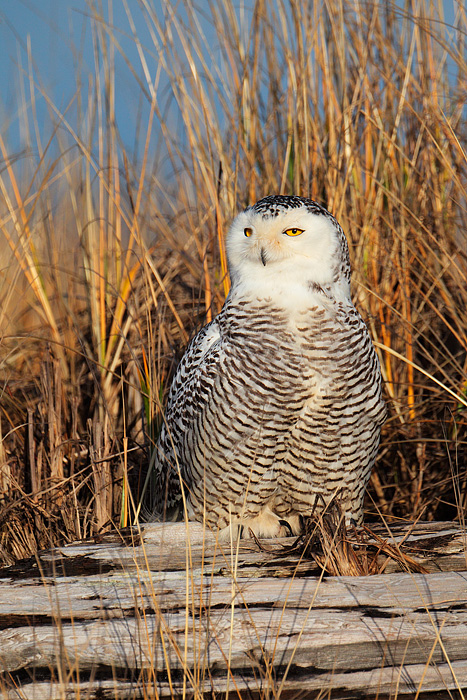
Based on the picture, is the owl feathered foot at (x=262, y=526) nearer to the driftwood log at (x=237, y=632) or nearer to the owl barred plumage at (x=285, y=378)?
the owl barred plumage at (x=285, y=378)

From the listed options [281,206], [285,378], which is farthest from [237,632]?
[281,206]

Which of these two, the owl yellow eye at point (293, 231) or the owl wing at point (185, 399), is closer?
the owl yellow eye at point (293, 231)

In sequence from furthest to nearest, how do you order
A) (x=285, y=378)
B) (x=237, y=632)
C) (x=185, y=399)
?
(x=185, y=399) < (x=285, y=378) < (x=237, y=632)

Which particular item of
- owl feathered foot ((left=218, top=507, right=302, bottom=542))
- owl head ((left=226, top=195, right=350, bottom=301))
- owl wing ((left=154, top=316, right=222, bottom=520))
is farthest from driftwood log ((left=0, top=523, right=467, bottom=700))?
owl head ((left=226, top=195, right=350, bottom=301))

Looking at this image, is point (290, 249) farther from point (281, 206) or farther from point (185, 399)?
point (185, 399)

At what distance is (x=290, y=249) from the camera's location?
2.61m

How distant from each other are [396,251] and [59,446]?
2.04 metres

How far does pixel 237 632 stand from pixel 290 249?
52.6 inches

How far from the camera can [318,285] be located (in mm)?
2637

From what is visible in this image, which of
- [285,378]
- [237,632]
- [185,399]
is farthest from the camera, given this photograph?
[185,399]

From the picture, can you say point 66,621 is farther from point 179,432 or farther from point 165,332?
point 165,332

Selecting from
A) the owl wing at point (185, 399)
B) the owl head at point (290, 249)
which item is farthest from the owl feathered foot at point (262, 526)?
the owl head at point (290, 249)

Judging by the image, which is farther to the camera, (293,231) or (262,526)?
(262,526)

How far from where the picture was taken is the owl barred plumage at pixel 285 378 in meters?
2.55
